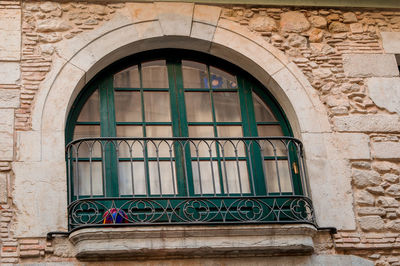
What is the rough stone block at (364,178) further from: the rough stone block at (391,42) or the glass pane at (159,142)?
the glass pane at (159,142)

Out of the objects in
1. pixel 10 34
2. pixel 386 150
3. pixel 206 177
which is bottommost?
pixel 206 177

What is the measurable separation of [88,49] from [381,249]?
11.6 feet

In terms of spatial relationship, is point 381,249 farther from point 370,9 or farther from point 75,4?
point 75,4

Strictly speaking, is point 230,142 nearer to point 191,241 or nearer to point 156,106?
point 156,106

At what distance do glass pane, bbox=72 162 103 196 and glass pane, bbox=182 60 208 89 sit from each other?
140cm

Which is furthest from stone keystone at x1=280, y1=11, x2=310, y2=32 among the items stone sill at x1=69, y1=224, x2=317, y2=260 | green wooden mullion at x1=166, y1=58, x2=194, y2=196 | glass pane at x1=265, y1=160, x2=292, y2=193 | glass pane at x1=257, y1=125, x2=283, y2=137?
stone sill at x1=69, y1=224, x2=317, y2=260

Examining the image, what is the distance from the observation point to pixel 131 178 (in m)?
8.66

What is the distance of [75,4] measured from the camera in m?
9.30

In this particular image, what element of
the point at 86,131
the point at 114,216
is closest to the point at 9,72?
the point at 86,131

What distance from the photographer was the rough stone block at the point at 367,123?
8.92m

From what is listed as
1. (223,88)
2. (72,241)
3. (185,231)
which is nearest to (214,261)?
(185,231)

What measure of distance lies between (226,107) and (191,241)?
192 centimetres

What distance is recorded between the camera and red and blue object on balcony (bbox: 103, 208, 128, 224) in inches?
313

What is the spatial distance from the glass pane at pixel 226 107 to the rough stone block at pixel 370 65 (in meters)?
1.22
